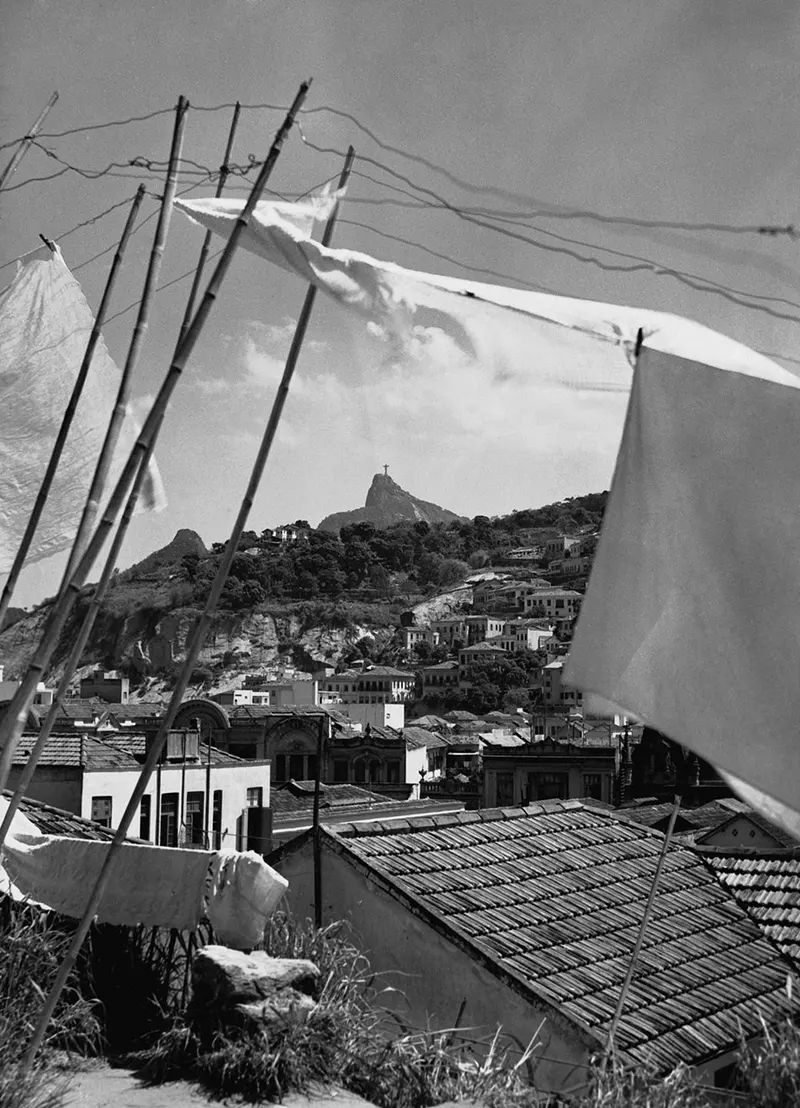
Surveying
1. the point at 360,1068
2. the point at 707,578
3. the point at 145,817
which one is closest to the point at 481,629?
the point at 145,817

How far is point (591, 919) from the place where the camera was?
8508 mm

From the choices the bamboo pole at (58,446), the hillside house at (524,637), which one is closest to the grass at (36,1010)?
the bamboo pole at (58,446)

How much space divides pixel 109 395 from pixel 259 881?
242 centimetres

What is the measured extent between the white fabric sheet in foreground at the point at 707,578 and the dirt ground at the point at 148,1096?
2.56 m

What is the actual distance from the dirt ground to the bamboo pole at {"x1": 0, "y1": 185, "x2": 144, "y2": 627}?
6.29 ft

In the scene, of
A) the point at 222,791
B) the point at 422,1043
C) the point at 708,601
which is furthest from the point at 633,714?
the point at 222,791

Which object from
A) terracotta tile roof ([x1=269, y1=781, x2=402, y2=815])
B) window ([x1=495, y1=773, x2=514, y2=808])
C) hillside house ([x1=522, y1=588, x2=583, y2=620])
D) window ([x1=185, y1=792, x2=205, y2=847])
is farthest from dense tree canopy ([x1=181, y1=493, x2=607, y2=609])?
window ([x1=185, y1=792, x2=205, y2=847])

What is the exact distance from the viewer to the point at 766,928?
921cm

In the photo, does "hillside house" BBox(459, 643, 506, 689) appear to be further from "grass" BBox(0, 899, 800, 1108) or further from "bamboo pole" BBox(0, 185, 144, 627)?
"bamboo pole" BBox(0, 185, 144, 627)

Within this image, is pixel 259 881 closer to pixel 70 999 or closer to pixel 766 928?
pixel 70 999

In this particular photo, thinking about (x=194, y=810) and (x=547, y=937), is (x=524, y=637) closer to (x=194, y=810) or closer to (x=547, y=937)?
(x=194, y=810)

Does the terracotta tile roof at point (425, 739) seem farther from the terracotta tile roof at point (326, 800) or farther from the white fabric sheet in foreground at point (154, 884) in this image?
the white fabric sheet in foreground at point (154, 884)

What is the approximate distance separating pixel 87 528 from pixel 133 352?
71 cm

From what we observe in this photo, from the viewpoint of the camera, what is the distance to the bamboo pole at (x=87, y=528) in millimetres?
4004
